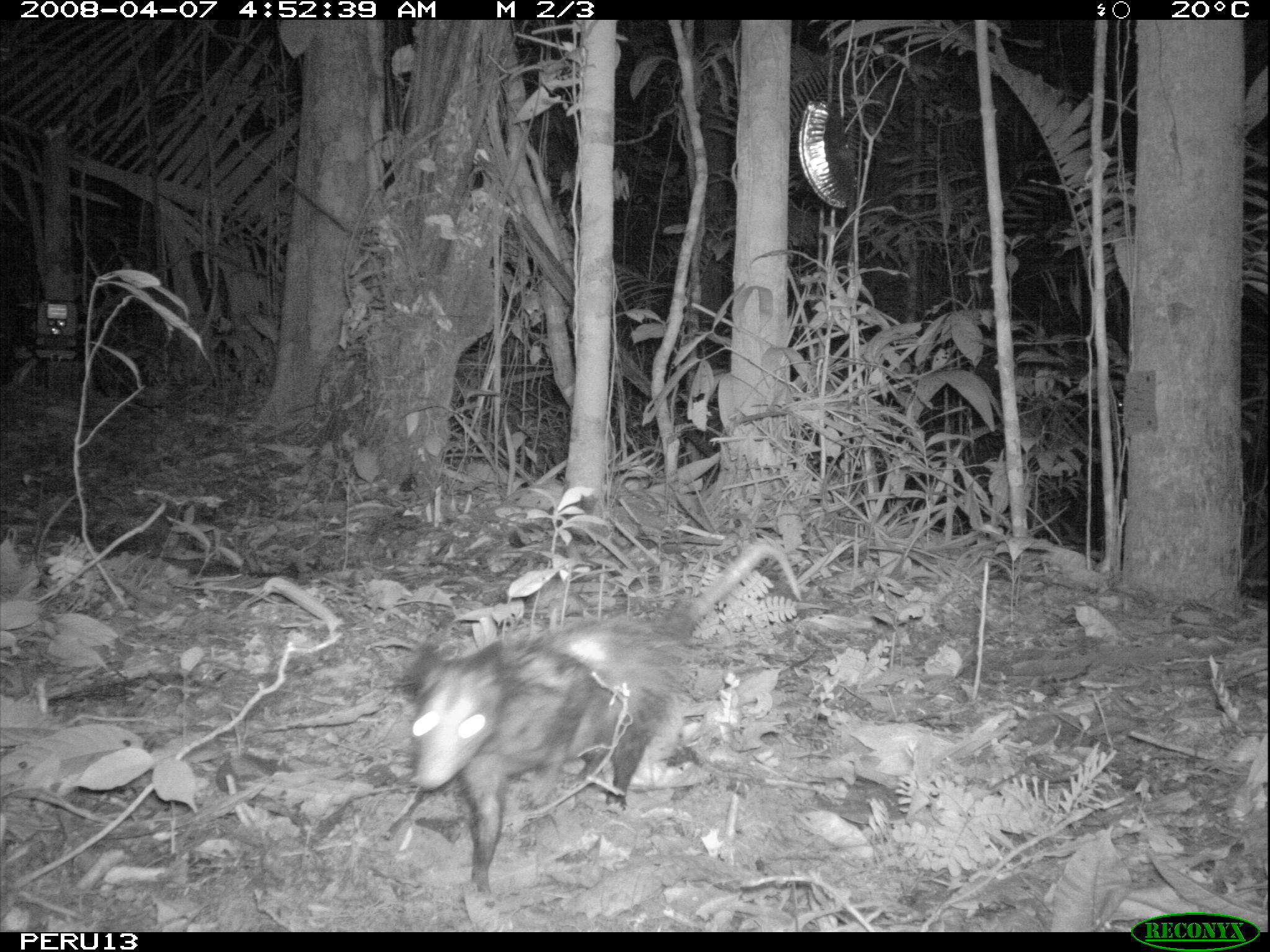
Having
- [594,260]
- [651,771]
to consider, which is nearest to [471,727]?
[651,771]

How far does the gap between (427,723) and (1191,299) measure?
149 inches

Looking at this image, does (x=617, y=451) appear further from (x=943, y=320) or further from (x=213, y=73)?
(x=213, y=73)

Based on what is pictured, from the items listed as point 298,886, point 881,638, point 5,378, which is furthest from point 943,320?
point 5,378

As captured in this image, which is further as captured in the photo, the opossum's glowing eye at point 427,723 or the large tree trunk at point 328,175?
the large tree trunk at point 328,175

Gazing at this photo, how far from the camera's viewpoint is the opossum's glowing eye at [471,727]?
260 centimetres

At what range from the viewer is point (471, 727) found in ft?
8.55

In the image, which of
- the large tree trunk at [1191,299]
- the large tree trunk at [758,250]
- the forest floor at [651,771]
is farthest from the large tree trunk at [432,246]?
the large tree trunk at [1191,299]

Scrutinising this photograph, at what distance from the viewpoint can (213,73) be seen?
9523 millimetres

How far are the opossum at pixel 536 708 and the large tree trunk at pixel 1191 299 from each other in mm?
2625

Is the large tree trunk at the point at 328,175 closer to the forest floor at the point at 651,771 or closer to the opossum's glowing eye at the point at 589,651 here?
the forest floor at the point at 651,771

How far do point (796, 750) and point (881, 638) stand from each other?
1044mm
